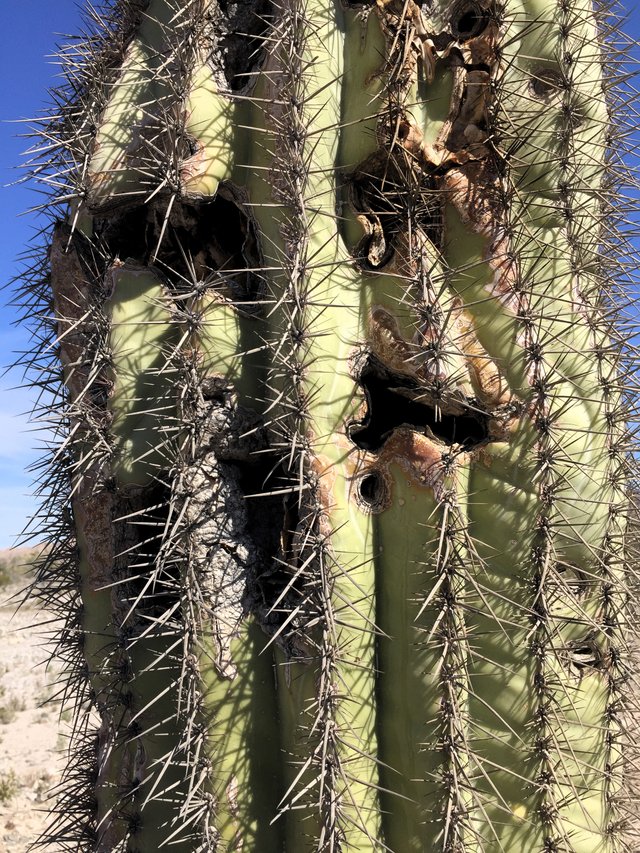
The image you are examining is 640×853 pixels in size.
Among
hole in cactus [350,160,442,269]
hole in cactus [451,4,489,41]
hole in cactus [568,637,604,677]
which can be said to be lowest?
hole in cactus [568,637,604,677]

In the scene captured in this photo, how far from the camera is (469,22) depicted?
7.14 ft

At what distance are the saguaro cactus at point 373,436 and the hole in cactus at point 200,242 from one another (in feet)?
0.06

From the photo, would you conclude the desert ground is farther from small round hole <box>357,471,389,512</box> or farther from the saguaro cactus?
small round hole <box>357,471,389,512</box>

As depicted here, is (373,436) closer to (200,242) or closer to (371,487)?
(371,487)

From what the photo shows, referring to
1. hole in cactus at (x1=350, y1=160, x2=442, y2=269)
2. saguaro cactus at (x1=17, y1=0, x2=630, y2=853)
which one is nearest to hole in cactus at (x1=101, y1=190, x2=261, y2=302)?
saguaro cactus at (x1=17, y1=0, x2=630, y2=853)

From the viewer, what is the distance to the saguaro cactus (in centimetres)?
194

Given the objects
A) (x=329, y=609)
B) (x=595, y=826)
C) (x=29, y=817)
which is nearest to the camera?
(x=329, y=609)

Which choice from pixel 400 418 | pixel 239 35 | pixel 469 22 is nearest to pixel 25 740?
pixel 400 418

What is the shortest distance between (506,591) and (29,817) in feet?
16.1

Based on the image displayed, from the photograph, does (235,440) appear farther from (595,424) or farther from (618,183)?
(618,183)

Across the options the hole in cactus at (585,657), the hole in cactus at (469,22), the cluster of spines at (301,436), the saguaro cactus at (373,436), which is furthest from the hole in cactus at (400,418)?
the hole in cactus at (469,22)

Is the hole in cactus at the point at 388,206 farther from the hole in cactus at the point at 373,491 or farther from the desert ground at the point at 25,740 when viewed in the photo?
the desert ground at the point at 25,740

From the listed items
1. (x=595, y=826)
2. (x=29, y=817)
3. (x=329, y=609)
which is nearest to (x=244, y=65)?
(x=329, y=609)

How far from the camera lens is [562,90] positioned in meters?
2.12
